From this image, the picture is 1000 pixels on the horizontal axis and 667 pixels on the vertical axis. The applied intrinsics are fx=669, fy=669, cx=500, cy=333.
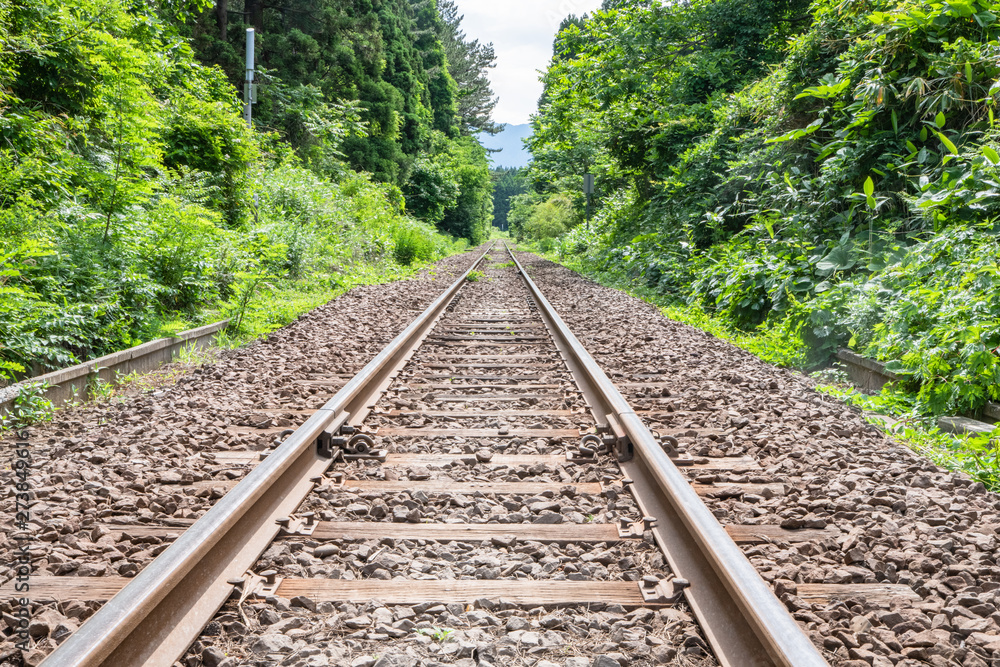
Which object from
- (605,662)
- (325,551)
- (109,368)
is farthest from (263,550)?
(109,368)

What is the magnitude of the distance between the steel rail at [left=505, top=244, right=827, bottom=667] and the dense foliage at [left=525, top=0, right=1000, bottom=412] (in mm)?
2429

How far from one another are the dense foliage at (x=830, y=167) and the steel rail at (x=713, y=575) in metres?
2.43

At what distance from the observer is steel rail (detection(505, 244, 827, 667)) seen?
166 centimetres

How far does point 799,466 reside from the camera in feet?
11.0

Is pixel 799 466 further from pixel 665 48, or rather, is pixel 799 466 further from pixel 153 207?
pixel 665 48

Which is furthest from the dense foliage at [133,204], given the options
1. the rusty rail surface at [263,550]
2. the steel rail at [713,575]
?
the steel rail at [713,575]

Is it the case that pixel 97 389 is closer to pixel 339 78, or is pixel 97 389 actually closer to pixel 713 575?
pixel 713 575

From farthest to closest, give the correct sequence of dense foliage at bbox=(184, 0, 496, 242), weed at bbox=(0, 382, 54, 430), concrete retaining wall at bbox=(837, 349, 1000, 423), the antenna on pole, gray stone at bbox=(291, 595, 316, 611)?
dense foliage at bbox=(184, 0, 496, 242) → the antenna on pole → concrete retaining wall at bbox=(837, 349, 1000, 423) → weed at bbox=(0, 382, 54, 430) → gray stone at bbox=(291, 595, 316, 611)

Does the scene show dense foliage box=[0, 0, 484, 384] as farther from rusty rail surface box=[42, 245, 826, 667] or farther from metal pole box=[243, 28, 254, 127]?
rusty rail surface box=[42, 245, 826, 667]

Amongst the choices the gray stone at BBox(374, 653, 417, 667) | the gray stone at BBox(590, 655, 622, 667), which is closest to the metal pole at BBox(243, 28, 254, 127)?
→ the gray stone at BBox(374, 653, 417, 667)

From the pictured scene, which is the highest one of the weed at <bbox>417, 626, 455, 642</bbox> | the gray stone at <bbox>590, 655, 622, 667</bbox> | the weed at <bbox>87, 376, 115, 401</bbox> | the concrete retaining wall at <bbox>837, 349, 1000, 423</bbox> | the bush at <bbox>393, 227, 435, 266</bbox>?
the bush at <bbox>393, 227, 435, 266</bbox>
